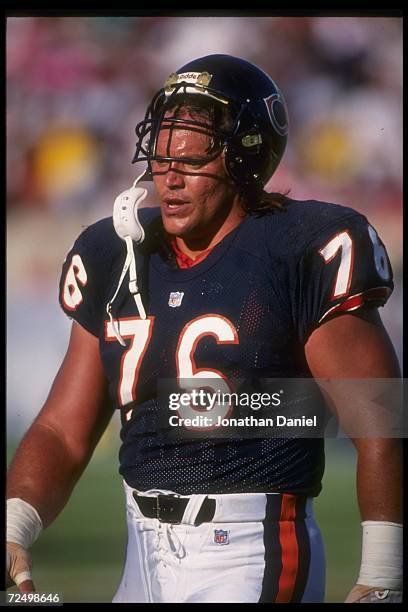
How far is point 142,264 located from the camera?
97.7 inches

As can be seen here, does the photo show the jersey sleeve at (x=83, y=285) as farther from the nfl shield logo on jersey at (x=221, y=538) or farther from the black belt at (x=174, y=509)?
the nfl shield logo on jersey at (x=221, y=538)

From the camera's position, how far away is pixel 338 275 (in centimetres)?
224

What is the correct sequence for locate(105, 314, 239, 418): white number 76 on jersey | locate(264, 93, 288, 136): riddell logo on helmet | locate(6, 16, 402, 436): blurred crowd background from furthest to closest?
locate(6, 16, 402, 436): blurred crowd background < locate(264, 93, 288, 136): riddell logo on helmet < locate(105, 314, 239, 418): white number 76 on jersey

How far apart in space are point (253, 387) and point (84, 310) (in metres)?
0.52

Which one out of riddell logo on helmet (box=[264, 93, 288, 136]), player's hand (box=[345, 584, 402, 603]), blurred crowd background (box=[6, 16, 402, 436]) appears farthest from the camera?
blurred crowd background (box=[6, 16, 402, 436])

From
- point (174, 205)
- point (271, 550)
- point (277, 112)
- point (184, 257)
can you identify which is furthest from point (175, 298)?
point (271, 550)

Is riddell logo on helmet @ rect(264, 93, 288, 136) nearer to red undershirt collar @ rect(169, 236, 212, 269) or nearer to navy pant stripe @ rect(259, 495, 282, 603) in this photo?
red undershirt collar @ rect(169, 236, 212, 269)

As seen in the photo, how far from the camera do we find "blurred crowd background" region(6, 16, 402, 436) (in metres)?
2.60

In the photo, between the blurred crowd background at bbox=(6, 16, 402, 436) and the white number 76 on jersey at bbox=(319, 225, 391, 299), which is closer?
the white number 76 on jersey at bbox=(319, 225, 391, 299)

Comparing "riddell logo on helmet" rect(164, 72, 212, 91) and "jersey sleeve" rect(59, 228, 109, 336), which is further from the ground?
"riddell logo on helmet" rect(164, 72, 212, 91)

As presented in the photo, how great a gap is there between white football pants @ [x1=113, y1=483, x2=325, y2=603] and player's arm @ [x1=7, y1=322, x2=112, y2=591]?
0.29 metres

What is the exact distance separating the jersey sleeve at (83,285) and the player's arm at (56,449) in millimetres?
40

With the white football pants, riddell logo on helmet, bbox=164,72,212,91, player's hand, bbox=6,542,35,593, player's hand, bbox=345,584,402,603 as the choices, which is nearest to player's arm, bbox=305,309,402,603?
player's hand, bbox=345,584,402,603

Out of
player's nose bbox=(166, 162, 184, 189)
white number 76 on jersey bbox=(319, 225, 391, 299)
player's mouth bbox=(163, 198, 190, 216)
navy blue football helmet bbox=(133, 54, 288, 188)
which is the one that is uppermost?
navy blue football helmet bbox=(133, 54, 288, 188)
